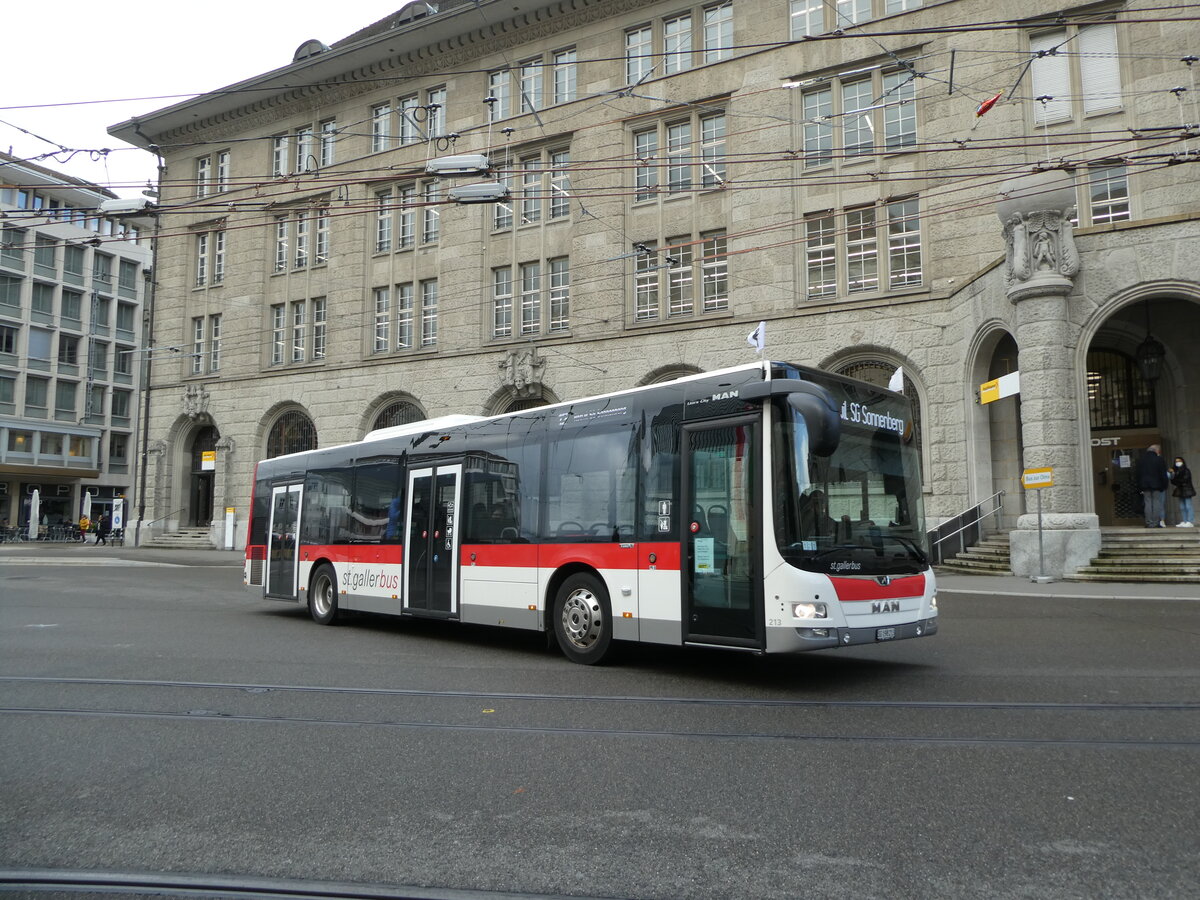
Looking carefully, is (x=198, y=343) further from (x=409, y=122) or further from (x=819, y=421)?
(x=819, y=421)

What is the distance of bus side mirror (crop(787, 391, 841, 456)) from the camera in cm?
704

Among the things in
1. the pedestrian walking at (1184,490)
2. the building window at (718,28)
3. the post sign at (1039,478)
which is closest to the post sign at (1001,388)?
the post sign at (1039,478)

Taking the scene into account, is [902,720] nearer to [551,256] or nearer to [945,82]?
[945,82]

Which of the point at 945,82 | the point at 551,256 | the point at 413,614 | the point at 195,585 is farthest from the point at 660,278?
the point at 413,614

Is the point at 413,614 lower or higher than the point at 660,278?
lower

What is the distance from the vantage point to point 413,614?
11875mm

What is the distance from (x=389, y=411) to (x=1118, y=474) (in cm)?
2256

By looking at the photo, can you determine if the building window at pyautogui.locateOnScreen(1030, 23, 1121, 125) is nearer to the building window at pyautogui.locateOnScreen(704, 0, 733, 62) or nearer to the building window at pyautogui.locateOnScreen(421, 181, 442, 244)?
the building window at pyautogui.locateOnScreen(704, 0, 733, 62)

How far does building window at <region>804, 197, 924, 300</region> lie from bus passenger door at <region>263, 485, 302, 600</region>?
15332mm

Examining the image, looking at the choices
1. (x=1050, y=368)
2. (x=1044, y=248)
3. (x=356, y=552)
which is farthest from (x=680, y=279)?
(x=356, y=552)

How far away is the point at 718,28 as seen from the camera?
26953 mm

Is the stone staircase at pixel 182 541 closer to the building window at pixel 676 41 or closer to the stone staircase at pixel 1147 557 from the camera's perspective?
the building window at pixel 676 41

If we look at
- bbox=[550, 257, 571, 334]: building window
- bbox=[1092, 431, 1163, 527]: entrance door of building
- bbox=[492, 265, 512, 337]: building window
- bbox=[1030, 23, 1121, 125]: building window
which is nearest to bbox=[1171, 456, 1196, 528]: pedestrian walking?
bbox=[1092, 431, 1163, 527]: entrance door of building

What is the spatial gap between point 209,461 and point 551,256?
1687 centimetres
